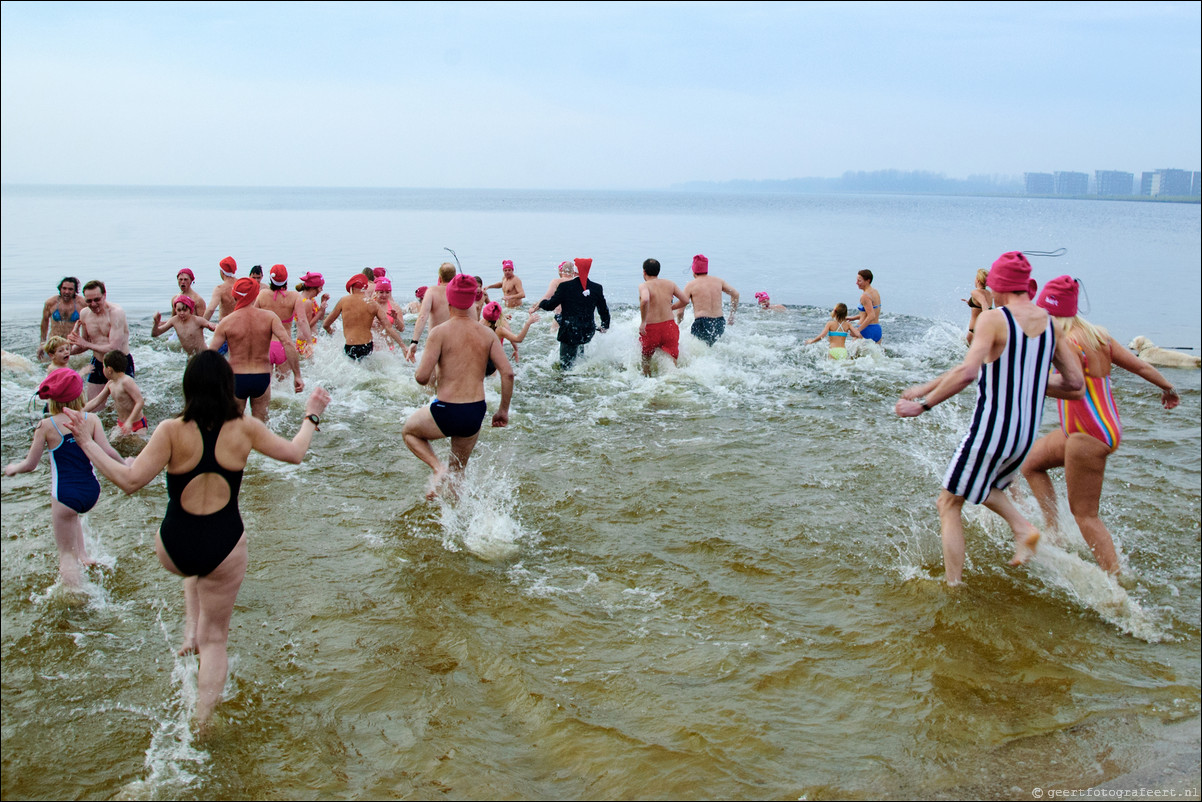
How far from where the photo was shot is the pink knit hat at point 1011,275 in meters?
4.56

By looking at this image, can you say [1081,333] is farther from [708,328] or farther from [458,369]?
[708,328]

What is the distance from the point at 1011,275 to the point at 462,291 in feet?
11.9

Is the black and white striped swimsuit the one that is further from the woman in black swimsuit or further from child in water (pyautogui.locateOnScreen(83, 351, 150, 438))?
child in water (pyautogui.locateOnScreen(83, 351, 150, 438))

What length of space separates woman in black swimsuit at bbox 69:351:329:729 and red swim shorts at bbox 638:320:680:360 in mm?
Result: 7542

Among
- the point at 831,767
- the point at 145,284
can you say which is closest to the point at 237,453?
the point at 831,767

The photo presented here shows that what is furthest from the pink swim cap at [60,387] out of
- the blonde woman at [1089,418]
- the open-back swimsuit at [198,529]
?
the blonde woman at [1089,418]

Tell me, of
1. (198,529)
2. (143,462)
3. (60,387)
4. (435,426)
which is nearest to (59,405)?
(60,387)

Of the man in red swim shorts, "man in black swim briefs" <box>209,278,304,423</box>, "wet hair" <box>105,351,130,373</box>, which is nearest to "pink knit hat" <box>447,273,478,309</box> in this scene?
"man in black swim briefs" <box>209,278,304,423</box>

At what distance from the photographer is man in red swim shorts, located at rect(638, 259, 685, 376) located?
425 inches

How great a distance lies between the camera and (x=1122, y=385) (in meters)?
11.1

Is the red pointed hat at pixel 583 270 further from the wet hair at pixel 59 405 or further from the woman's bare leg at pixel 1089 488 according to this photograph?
the woman's bare leg at pixel 1089 488

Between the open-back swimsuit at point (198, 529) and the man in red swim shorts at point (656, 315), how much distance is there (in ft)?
24.6

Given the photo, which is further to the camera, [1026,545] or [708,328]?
[708,328]

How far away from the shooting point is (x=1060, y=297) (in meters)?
4.86
